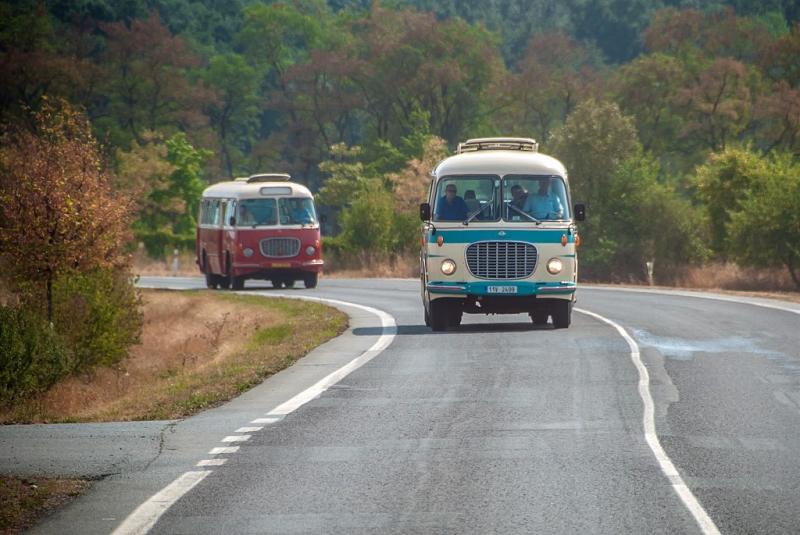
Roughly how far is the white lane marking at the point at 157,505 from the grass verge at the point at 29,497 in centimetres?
64

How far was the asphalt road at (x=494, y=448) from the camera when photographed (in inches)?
375

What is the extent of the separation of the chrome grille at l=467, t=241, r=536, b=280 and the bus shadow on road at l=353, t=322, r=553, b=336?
4.83 feet

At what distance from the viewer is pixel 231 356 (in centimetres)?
2511

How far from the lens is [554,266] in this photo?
23.7m

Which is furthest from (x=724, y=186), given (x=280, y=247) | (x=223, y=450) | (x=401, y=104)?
(x=223, y=450)

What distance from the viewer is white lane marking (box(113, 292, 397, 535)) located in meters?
9.36

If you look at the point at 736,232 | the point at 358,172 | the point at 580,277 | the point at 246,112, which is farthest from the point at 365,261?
the point at 246,112

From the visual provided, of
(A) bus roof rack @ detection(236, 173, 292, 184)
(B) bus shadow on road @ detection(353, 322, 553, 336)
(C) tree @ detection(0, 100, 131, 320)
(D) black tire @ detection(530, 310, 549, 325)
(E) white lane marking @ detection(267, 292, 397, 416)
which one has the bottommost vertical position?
(E) white lane marking @ detection(267, 292, 397, 416)

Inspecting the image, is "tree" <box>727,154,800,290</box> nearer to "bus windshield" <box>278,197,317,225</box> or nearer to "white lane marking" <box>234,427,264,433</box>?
"bus windshield" <box>278,197,317,225</box>

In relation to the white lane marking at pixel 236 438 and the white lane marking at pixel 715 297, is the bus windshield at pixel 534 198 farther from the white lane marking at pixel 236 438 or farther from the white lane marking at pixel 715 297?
the white lane marking at pixel 236 438

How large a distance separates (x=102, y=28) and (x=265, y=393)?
246 feet

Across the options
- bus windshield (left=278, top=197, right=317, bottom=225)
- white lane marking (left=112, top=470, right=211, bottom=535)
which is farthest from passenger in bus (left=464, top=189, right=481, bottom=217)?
bus windshield (left=278, top=197, right=317, bottom=225)

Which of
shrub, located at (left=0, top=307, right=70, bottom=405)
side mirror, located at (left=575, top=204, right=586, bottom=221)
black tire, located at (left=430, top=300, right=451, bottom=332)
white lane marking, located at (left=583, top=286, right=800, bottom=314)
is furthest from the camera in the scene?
white lane marking, located at (left=583, top=286, right=800, bottom=314)

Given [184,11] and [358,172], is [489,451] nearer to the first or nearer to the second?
[358,172]
